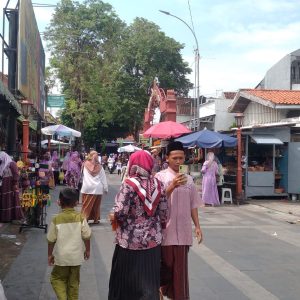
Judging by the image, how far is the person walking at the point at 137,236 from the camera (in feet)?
13.5

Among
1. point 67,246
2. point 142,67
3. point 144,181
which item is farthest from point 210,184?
point 142,67

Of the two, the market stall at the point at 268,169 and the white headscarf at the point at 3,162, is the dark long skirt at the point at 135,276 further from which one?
the market stall at the point at 268,169

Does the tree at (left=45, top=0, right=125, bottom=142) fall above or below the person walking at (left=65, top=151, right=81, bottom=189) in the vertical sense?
above

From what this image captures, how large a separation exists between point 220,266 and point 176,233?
2.60 meters

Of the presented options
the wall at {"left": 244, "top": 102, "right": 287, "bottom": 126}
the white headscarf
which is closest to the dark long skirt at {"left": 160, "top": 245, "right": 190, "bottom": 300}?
the white headscarf

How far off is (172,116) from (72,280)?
84.2 ft

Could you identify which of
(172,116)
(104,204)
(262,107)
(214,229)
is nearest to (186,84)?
(172,116)

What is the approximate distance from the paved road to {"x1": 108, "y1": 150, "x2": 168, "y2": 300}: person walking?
1.42 m

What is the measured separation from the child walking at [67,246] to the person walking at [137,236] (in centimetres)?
72

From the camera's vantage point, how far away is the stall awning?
629 inches

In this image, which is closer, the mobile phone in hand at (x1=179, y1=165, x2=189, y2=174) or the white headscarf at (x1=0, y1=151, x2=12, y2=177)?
the mobile phone in hand at (x1=179, y1=165, x2=189, y2=174)

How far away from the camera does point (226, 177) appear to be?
1750 centimetres

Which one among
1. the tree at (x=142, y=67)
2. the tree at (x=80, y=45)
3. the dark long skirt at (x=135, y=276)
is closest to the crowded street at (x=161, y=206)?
the dark long skirt at (x=135, y=276)

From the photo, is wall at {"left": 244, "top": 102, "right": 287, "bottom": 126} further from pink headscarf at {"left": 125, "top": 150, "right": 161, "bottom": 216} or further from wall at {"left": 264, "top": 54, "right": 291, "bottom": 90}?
pink headscarf at {"left": 125, "top": 150, "right": 161, "bottom": 216}
